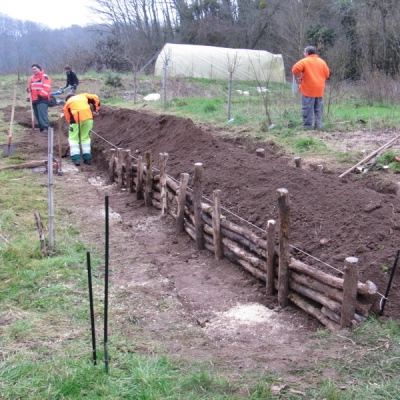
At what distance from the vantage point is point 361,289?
12.9ft

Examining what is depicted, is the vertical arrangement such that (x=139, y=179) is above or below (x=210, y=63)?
below

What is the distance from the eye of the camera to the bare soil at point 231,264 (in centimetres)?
405

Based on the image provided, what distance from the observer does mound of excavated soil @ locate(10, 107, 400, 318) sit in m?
4.66

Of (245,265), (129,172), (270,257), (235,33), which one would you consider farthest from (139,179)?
(235,33)

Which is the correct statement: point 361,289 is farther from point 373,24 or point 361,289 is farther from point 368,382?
point 373,24

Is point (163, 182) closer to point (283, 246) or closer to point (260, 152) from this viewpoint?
point (260, 152)

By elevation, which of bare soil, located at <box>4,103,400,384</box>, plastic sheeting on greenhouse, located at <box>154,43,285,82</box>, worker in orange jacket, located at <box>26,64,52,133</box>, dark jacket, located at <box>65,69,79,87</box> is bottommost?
bare soil, located at <box>4,103,400,384</box>

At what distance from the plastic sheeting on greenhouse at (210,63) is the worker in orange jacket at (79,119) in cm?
1730

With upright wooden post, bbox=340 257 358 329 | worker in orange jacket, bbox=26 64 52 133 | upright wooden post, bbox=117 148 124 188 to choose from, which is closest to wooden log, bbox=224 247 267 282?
upright wooden post, bbox=340 257 358 329

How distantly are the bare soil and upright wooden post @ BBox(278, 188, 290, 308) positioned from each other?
0.15m

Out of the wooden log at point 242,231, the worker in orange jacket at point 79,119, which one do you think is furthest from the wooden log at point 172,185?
the worker in orange jacket at point 79,119

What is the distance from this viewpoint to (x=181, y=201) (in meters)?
6.81

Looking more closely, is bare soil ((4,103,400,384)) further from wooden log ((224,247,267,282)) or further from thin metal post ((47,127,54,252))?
thin metal post ((47,127,54,252))

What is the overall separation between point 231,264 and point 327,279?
1.69m
